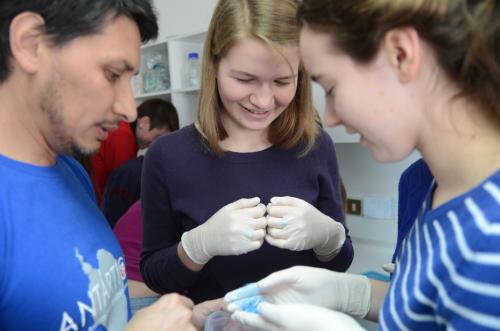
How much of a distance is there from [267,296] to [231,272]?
0.70 ft

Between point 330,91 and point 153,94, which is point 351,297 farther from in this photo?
point 153,94

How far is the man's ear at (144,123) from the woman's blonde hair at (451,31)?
8.43 ft

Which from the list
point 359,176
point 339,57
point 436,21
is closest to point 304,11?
point 339,57

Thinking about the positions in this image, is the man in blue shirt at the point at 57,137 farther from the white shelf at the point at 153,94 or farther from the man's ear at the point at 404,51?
the white shelf at the point at 153,94

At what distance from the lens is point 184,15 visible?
347cm

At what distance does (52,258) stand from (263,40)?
64cm

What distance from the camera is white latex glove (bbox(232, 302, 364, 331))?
27.9 inches

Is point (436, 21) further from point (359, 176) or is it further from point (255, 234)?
point (359, 176)

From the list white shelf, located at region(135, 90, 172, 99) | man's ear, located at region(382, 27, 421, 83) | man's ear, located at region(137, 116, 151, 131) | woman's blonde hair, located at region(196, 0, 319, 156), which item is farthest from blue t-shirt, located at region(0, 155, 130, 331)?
white shelf, located at region(135, 90, 172, 99)

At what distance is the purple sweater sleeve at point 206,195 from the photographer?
1120mm

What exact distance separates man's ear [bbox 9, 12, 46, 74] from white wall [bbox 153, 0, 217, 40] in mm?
2588

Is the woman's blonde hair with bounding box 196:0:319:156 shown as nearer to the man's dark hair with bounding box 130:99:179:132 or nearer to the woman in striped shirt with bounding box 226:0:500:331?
the woman in striped shirt with bounding box 226:0:500:331

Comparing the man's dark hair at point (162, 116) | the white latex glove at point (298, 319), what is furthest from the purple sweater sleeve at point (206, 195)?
the man's dark hair at point (162, 116)

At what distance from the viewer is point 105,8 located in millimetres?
733
